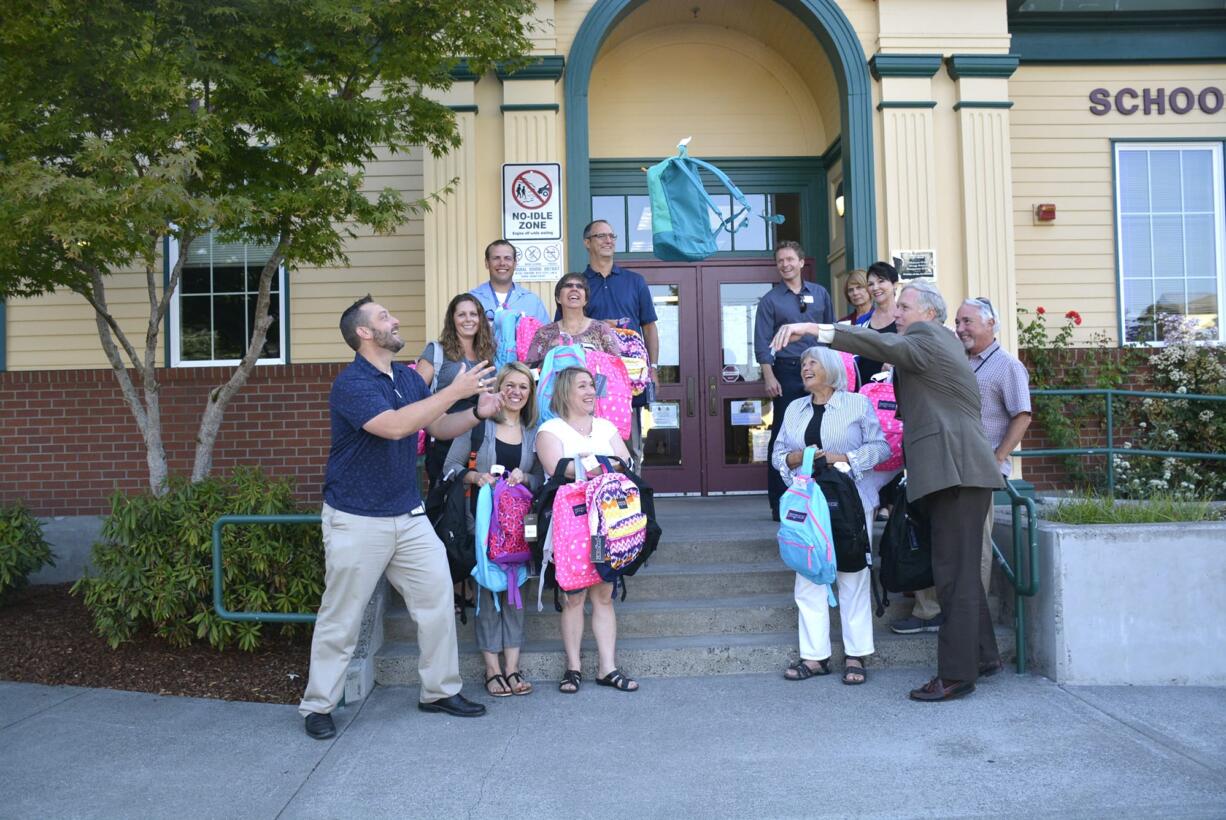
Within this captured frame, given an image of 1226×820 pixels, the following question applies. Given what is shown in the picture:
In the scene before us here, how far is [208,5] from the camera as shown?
5496mm

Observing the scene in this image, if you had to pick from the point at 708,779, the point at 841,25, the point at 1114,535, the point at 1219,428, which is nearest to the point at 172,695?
the point at 708,779

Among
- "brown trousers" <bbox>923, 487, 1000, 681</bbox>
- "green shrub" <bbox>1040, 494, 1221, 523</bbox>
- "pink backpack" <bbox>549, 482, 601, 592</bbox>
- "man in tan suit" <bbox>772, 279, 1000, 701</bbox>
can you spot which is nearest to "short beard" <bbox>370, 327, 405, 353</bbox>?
"pink backpack" <bbox>549, 482, 601, 592</bbox>

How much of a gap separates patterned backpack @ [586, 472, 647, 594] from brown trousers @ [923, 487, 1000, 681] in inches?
61.9

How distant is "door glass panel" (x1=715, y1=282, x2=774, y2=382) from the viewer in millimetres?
9047

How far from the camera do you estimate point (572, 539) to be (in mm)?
4848

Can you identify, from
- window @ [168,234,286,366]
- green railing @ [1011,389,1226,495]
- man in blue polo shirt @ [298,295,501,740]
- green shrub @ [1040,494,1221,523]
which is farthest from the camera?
window @ [168,234,286,366]

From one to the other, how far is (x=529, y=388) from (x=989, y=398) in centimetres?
270

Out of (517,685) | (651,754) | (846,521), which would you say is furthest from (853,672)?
(517,685)

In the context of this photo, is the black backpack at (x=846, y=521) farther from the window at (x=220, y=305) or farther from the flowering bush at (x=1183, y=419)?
the window at (x=220, y=305)

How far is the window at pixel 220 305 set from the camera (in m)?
8.78

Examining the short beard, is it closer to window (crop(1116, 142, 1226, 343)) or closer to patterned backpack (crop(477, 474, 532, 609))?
patterned backpack (crop(477, 474, 532, 609))

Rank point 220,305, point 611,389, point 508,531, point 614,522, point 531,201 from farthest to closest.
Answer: point 220,305
point 531,201
point 611,389
point 508,531
point 614,522

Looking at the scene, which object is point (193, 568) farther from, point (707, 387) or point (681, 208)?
Result: point (707, 387)

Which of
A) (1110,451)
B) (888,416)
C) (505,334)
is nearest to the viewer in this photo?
(888,416)
